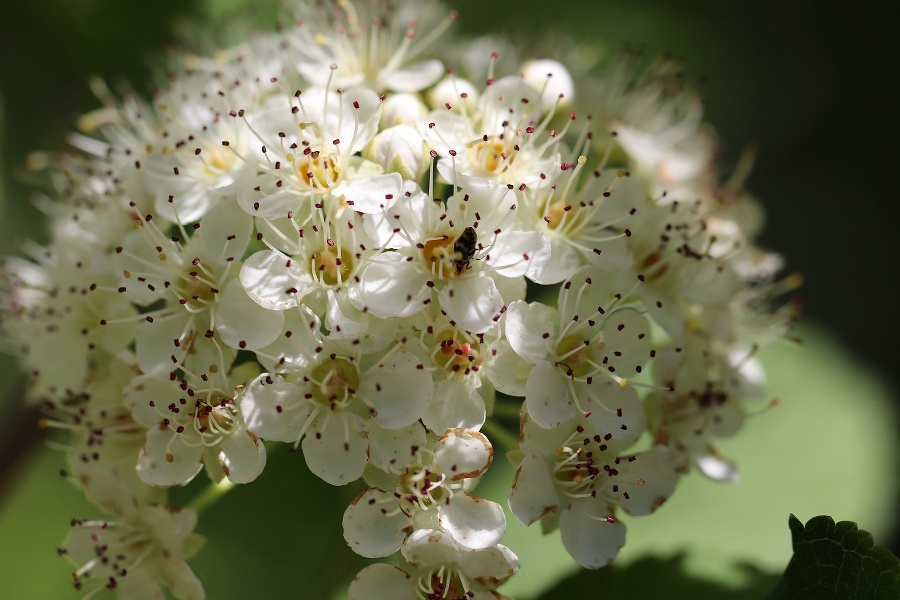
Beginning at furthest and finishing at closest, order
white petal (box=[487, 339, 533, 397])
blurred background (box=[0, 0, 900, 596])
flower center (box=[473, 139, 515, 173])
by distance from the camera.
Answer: blurred background (box=[0, 0, 900, 596])
flower center (box=[473, 139, 515, 173])
white petal (box=[487, 339, 533, 397])

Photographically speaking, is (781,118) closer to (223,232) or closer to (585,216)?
(585,216)

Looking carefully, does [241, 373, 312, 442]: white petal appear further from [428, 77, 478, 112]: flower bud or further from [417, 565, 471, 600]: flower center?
[428, 77, 478, 112]: flower bud

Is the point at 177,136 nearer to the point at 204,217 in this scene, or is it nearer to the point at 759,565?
the point at 204,217

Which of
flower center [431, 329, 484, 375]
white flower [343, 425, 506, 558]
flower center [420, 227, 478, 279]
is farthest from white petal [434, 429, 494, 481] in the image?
flower center [420, 227, 478, 279]

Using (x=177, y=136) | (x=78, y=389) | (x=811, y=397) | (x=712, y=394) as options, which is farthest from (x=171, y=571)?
(x=811, y=397)

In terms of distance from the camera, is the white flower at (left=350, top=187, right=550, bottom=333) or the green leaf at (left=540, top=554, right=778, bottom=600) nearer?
the white flower at (left=350, top=187, right=550, bottom=333)

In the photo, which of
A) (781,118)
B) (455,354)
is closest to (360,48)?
(455,354)

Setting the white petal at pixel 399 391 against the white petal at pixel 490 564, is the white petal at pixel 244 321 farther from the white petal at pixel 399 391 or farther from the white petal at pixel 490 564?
the white petal at pixel 490 564

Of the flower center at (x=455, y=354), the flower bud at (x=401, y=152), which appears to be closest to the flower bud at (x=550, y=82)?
the flower bud at (x=401, y=152)
